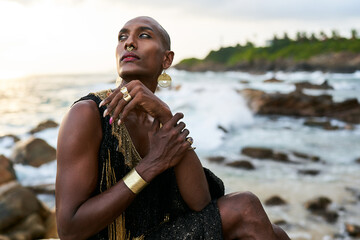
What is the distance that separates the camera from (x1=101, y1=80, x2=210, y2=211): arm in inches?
68.3

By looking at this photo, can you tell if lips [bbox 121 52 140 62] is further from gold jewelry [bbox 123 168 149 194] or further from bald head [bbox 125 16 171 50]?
gold jewelry [bbox 123 168 149 194]

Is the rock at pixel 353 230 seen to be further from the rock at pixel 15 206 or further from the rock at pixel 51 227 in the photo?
the rock at pixel 15 206

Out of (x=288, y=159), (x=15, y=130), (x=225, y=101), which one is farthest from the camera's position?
(x=225, y=101)

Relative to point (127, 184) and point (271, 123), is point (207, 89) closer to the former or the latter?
point (271, 123)

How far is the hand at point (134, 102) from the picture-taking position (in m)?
1.70

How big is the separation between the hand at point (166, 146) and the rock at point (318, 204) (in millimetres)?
4868

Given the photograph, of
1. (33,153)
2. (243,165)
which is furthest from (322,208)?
(33,153)

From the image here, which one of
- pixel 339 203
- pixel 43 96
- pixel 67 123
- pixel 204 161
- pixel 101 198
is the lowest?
pixel 43 96

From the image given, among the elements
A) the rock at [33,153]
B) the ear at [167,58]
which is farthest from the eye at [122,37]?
the rock at [33,153]

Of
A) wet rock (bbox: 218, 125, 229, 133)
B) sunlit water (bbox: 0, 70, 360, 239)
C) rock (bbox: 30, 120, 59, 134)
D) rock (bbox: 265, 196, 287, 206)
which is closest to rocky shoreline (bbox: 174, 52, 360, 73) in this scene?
sunlit water (bbox: 0, 70, 360, 239)

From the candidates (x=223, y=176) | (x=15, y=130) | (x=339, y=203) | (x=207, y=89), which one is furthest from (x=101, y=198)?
(x=207, y=89)

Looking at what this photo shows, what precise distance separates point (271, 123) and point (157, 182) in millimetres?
14385

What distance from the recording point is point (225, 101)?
19.7 metres

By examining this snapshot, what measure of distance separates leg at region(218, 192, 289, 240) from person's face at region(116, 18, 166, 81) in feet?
3.09
